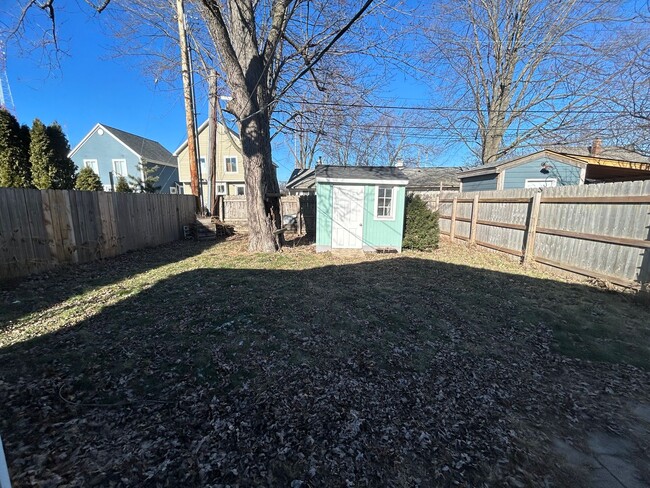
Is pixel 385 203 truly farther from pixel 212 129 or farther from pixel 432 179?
pixel 432 179

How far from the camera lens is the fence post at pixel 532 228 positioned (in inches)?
296

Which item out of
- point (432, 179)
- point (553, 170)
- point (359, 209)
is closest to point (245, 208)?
A: point (359, 209)

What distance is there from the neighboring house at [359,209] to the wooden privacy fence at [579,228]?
3097 millimetres

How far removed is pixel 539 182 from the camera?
464 inches

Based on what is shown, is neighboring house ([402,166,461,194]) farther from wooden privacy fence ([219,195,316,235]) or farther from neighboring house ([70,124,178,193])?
neighboring house ([70,124,178,193])

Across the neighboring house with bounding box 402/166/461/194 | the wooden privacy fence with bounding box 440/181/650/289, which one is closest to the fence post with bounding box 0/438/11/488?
the wooden privacy fence with bounding box 440/181/650/289

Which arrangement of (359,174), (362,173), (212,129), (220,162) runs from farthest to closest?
(220,162)
(212,129)
(362,173)
(359,174)

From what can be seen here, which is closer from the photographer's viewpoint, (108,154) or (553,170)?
(553,170)

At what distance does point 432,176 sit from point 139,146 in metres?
25.8

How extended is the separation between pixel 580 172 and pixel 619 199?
7.17 m

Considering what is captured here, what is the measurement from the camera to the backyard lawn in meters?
1.93

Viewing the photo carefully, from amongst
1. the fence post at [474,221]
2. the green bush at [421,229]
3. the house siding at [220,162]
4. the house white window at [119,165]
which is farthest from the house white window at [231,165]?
the fence post at [474,221]

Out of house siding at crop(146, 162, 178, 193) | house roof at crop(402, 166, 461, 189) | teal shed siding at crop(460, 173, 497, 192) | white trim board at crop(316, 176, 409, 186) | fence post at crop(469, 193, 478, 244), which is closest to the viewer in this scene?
white trim board at crop(316, 176, 409, 186)

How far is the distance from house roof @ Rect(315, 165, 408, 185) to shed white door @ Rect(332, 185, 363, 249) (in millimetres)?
280
